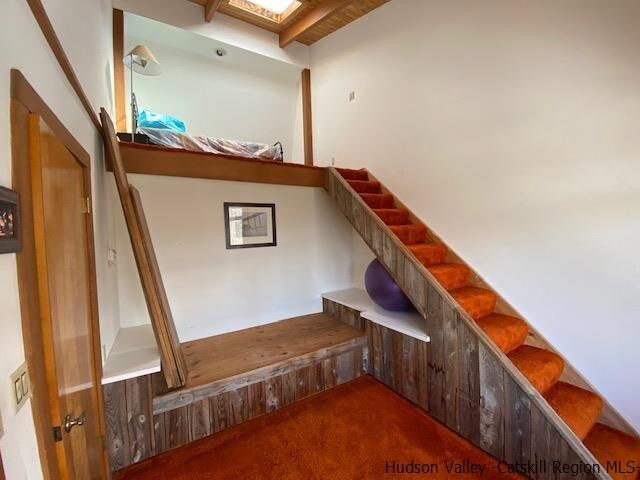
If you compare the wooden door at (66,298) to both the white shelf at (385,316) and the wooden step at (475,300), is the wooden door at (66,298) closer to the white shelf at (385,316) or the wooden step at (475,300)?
the white shelf at (385,316)

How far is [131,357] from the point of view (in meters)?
2.05

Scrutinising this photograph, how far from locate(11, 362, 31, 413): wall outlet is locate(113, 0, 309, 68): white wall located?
167 inches

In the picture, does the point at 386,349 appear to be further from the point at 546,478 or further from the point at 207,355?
the point at 207,355

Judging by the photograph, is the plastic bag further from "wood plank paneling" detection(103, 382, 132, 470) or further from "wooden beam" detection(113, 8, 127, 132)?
"wood plank paneling" detection(103, 382, 132, 470)

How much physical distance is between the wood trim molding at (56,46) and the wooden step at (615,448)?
3435mm

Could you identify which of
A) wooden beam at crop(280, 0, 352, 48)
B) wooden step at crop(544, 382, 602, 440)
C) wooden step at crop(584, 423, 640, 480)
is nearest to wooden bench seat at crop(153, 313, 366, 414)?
wooden step at crop(544, 382, 602, 440)


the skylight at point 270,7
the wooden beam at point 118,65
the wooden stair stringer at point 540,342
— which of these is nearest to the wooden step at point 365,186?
the wooden stair stringer at point 540,342

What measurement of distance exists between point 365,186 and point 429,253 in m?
1.23

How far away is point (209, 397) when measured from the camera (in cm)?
214

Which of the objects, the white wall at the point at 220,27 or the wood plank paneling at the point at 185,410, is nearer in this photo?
the wood plank paneling at the point at 185,410

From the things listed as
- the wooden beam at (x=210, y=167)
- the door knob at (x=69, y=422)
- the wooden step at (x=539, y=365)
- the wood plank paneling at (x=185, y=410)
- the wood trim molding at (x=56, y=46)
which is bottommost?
the wood plank paneling at (x=185, y=410)

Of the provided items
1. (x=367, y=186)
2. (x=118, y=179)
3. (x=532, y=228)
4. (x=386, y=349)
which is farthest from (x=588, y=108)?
(x=118, y=179)

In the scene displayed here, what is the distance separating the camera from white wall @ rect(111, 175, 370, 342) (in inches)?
110

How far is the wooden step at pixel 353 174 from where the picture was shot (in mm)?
3717
